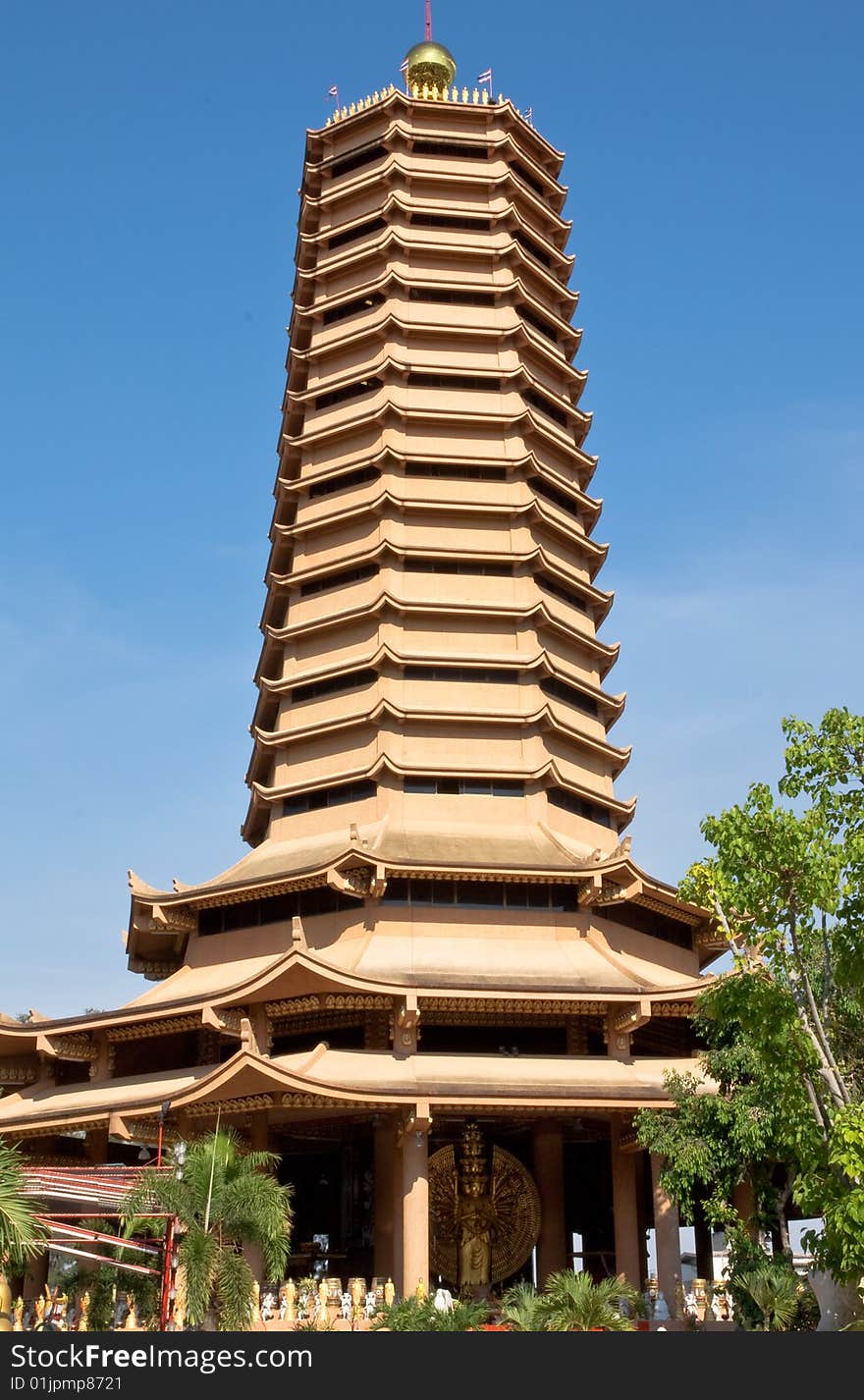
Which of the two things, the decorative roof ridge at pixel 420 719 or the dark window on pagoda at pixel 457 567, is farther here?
the dark window on pagoda at pixel 457 567

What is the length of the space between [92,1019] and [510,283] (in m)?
20.9

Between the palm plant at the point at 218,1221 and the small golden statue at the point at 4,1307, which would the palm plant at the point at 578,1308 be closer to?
the palm plant at the point at 218,1221

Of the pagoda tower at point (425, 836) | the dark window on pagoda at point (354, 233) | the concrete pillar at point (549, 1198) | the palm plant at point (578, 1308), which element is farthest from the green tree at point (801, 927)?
the dark window on pagoda at point (354, 233)

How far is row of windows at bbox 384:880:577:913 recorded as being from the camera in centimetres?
2716

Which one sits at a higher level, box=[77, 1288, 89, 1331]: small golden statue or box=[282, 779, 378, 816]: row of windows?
box=[282, 779, 378, 816]: row of windows

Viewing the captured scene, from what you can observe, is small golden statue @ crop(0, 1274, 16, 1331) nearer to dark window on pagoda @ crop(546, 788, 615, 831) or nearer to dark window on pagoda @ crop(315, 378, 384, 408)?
dark window on pagoda @ crop(546, 788, 615, 831)

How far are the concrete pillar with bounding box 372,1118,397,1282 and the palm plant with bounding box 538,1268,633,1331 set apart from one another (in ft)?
24.3

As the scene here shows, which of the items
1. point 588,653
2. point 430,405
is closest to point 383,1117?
point 588,653

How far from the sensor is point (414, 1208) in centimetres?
2255

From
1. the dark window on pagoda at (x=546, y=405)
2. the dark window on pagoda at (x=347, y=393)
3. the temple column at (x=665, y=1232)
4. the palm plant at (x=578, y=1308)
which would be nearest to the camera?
the palm plant at (x=578, y=1308)

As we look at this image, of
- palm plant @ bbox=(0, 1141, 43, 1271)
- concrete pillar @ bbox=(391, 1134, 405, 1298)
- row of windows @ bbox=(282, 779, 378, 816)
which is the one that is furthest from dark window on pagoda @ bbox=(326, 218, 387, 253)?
palm plant @ bbox=(0, 1141, 43, 1271)

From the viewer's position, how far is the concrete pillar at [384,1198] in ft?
80.4

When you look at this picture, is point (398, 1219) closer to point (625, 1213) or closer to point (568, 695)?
point (625, 1213)

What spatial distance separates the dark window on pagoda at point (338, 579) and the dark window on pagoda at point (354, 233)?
10405mm
